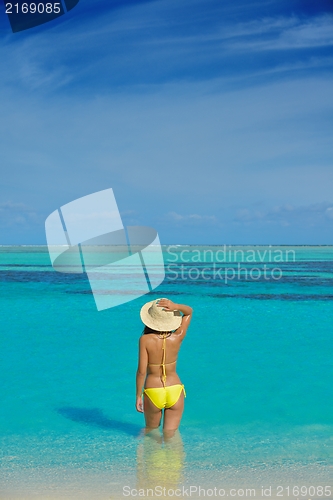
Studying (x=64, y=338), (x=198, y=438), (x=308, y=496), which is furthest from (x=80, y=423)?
(x=64, y=338)

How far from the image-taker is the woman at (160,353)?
4.77 metres

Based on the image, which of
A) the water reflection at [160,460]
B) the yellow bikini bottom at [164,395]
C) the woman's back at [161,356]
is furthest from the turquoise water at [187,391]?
the woman's back at [161,356]

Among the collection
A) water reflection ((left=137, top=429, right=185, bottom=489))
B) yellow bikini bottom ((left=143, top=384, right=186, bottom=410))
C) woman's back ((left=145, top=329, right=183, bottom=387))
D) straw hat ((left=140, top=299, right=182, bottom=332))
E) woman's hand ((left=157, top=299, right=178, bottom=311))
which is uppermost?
woman's hand ((left=157, top=299, right=178, bottom=311))

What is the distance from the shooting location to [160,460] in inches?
195

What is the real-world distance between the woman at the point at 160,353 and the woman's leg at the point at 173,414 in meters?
0.03

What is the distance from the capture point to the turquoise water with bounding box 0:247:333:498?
5.28 m

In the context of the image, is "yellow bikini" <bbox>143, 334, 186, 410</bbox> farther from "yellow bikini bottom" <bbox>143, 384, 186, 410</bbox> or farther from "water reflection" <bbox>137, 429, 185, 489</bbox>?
"water reflection" <bbox>137, 429, 185, 489</bbox>

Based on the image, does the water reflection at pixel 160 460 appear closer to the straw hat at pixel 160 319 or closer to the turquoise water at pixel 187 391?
the turquoise water at pixel 187 391

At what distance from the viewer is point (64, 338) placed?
40.8 ft

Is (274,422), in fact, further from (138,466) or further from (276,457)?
(138,466)

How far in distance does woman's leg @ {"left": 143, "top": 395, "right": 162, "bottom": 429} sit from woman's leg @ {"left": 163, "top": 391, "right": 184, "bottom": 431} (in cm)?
8

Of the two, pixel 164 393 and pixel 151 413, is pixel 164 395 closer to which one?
pixel 164 393

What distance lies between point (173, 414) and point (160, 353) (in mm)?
760

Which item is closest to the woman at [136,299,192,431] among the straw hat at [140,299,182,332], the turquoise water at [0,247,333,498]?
the straw hat at [140,299,182,332]
